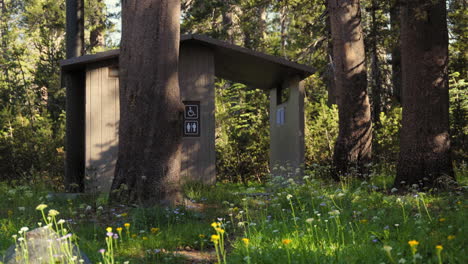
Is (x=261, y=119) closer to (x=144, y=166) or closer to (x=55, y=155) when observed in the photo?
(x=55, y=155)

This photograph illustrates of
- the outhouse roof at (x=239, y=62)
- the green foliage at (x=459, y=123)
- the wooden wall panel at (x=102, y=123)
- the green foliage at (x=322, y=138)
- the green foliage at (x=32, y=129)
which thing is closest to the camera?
the outhouse roof at (x=239, y=62)

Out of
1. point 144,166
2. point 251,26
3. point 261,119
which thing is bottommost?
point 144,166

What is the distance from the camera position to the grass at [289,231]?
4117 millimetres

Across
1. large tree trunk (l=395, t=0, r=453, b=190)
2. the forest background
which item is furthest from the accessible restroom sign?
large tree trunk (l=395, t=0, r=453, b=190)

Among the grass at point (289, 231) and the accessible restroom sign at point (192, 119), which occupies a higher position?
the accessible restroom sign at point (192, 119)

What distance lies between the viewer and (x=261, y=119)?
17406mm

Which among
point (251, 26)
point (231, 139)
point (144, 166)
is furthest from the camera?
point (251, 26)

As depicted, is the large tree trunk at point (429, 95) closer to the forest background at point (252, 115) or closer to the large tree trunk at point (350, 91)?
the large tree trunk at point (350, 91)

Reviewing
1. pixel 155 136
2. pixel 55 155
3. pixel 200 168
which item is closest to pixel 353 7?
pixel 200 168

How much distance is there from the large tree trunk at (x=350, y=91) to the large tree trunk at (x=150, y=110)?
4.90m

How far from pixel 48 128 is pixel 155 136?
8.75 m

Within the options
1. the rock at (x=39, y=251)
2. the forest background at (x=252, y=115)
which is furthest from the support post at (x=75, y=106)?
the rock at (x=39, y=251)

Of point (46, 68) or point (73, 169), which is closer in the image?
point (73, 169)

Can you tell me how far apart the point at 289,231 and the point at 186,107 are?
7217 millimetres
